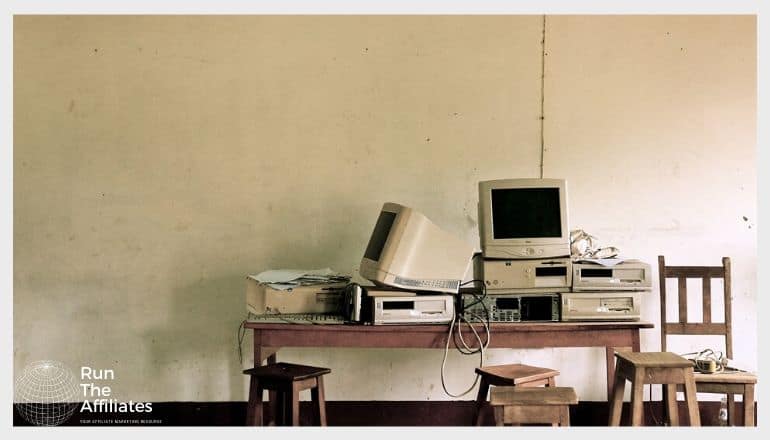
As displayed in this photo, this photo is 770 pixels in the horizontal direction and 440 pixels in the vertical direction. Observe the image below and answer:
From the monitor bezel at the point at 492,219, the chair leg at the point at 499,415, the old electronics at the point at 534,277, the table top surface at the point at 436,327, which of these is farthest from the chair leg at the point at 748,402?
the chair leg at the point at 499,415

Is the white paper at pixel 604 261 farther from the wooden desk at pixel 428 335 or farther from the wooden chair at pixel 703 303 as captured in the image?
the wooden chair at pixel 703 303

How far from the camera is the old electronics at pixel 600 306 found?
2.99 m

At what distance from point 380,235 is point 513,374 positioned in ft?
2.60

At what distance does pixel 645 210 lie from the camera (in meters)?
3.53

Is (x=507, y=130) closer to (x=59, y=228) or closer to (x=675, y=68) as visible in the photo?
(x=675, y=68)

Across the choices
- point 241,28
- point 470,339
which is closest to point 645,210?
point 470,339

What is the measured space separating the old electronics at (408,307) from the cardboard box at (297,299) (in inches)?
7.6

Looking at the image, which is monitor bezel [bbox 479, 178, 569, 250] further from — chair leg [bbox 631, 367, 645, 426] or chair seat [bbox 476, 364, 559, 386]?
chair leg [bbox 631, 367, 645, 426]

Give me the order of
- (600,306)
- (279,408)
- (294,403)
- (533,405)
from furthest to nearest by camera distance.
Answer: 1. (279,408)
2. (600,306)
3. (294,403)
4. (533,405)

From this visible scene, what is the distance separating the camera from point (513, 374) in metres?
2.88

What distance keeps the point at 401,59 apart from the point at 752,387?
6.96 ft

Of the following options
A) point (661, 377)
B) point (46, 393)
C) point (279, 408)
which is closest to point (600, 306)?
point (661, 377)

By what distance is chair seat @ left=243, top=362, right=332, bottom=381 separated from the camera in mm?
2809

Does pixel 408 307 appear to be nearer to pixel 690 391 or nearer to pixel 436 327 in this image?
pixel 436 327
